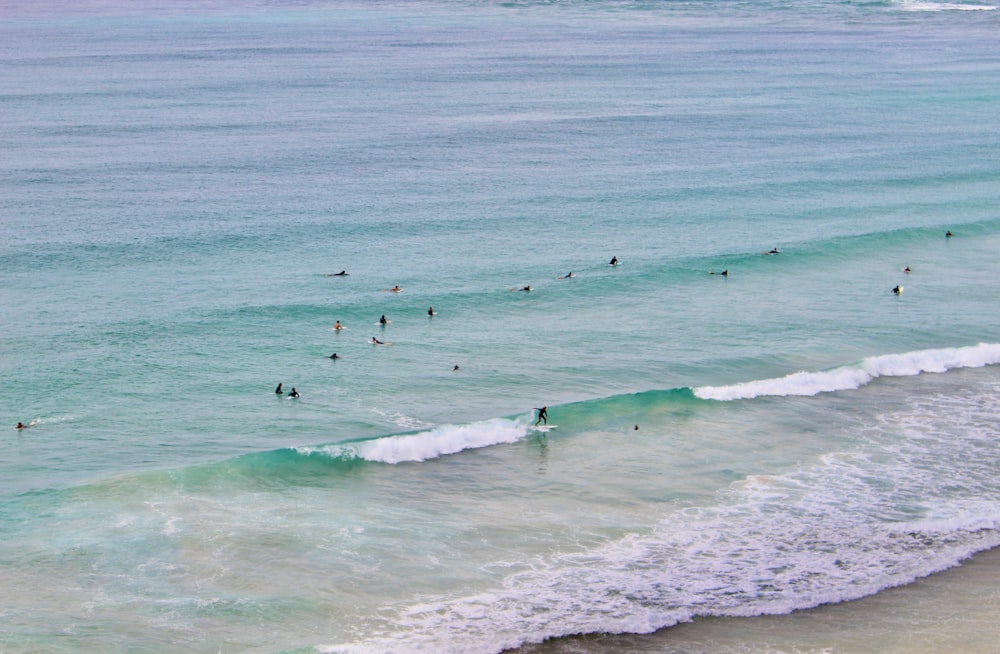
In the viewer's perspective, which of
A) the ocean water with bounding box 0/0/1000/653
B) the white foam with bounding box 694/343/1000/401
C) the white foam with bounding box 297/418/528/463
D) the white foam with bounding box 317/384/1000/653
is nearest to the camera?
the white foam with bounding box 317/384/1000/653

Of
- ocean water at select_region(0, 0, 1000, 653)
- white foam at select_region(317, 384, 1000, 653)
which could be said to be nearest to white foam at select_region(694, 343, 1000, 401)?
ocean water at select_region(0, 0, 1000, 653)

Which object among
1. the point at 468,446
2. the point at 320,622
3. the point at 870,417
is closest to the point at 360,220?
the point at 468,446

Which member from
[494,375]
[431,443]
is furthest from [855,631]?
[494,375]

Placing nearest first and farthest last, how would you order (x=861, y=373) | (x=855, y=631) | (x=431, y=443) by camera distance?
(x=855, y=631) < (x=431, y=443) < (x=861, y=373)

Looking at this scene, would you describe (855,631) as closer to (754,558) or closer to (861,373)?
(754,558)

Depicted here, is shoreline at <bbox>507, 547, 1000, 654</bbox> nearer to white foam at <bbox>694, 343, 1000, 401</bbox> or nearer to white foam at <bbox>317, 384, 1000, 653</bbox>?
white foam at <bbox>317, 384, 1000, 653</bbox>

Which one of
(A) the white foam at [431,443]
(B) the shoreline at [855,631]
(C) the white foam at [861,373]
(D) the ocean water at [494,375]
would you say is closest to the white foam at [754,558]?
(D) the ocean water at [494,375]
